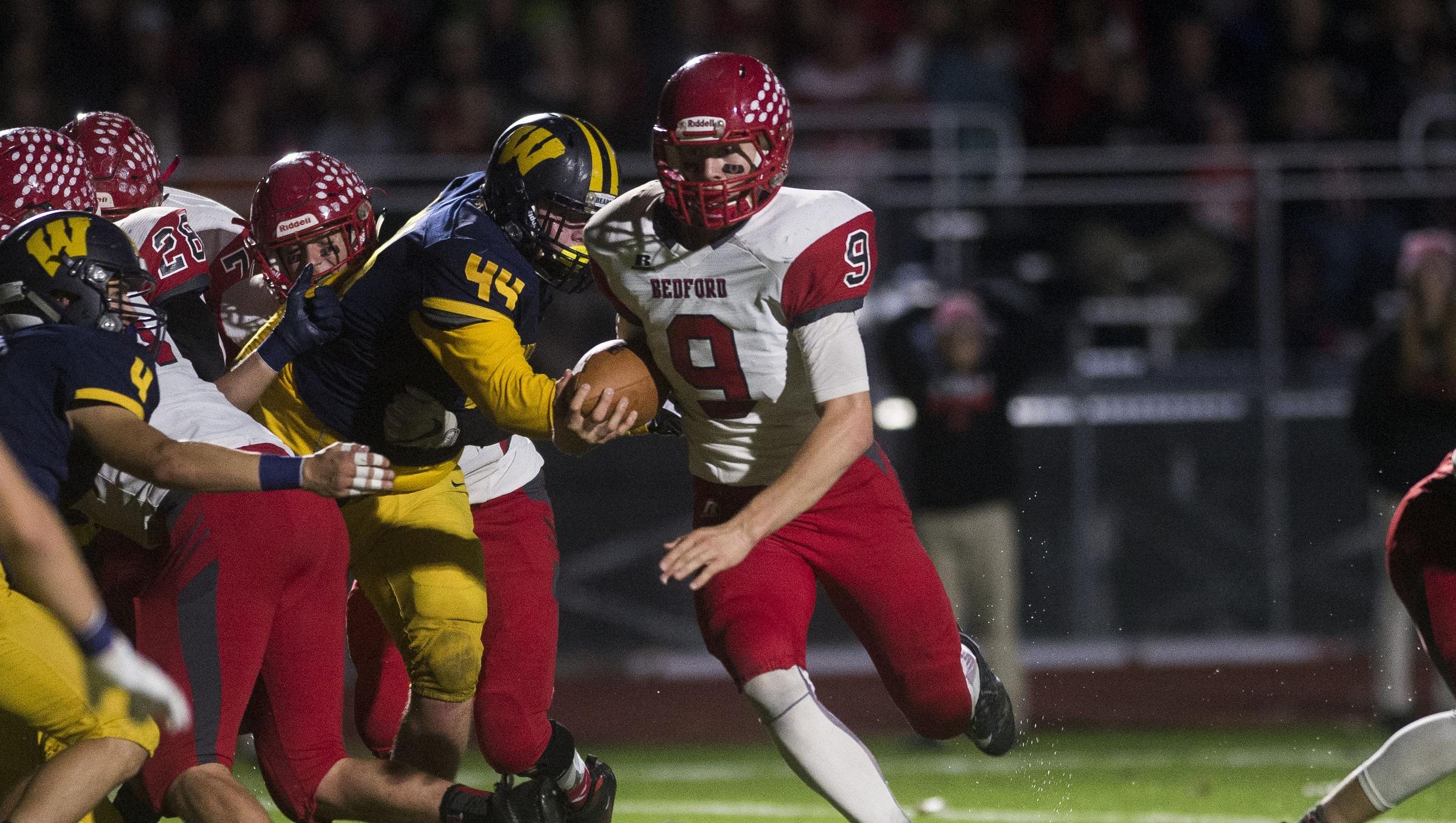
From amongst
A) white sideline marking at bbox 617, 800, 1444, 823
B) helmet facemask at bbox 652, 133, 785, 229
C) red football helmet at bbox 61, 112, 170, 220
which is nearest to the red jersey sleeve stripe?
helmet facemask at bbox 652, 133, 785, 229

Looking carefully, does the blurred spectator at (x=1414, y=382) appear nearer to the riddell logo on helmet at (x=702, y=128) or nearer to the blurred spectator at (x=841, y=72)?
the blurred spectator at (x=841, y=72)

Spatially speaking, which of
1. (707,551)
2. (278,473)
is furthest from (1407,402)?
(278,473)

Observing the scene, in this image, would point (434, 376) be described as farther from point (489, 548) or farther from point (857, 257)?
Result: point (857, 257)

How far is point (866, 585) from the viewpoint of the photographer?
4.16 meters

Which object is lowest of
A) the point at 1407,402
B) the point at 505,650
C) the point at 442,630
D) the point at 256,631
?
the point at 1407,402

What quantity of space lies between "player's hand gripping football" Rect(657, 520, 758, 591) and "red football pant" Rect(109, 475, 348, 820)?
85cm

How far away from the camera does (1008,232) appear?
8930 mm

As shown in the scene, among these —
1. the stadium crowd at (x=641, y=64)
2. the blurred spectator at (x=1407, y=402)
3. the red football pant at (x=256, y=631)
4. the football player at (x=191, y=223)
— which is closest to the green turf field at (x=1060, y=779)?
the blurred spectator at (x=1407, y=402)

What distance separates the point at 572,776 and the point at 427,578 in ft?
2.27

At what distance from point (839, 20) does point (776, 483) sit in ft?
20.9

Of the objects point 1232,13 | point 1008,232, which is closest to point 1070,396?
point 1008,232

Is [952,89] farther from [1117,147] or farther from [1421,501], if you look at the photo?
[1421,501]

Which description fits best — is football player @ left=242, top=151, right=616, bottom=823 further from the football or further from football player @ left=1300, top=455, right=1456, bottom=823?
football player @ left=1300, top=455, right=1456, bottom=823

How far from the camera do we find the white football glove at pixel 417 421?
4.29m
